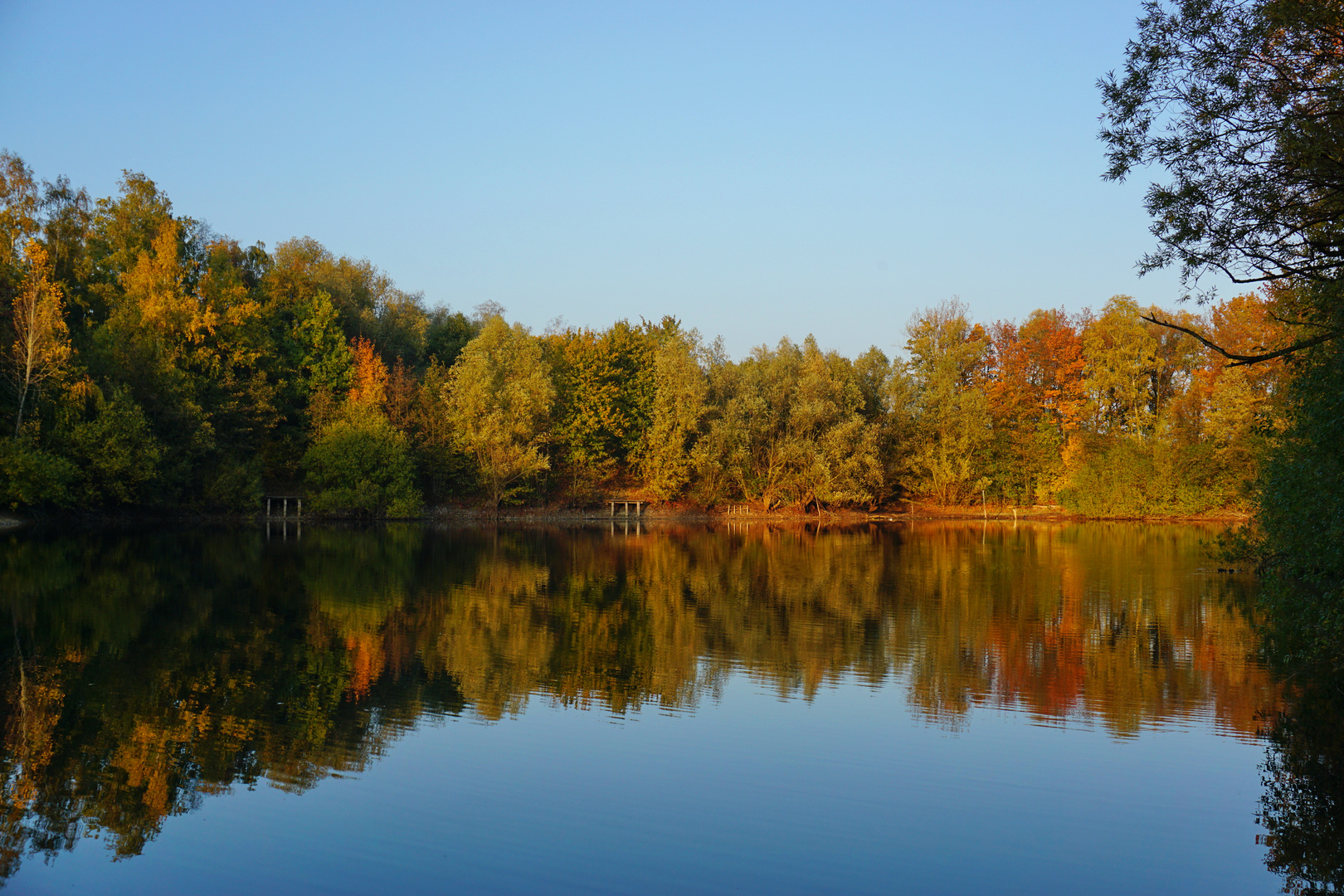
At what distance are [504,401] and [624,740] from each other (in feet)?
134

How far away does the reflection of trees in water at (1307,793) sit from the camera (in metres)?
6.88

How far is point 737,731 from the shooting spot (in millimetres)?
10414

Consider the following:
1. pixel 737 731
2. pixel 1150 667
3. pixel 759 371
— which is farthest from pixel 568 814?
pixel 759 371

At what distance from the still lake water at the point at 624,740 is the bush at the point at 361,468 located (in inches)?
954

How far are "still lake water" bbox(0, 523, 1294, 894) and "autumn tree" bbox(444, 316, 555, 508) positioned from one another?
89.6ft

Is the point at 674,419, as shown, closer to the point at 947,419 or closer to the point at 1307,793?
the point at 947,419

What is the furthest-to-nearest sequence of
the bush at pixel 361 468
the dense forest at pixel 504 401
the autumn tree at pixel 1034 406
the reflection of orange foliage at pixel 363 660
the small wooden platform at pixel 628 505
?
the autumn tree at pixel 1034 406 < the small wooden platform at pixel 628 505 < the bush at pixel 361 468 < the dense forest at pixel 504 401 < the reflection of orange foliage at pixel 363 660

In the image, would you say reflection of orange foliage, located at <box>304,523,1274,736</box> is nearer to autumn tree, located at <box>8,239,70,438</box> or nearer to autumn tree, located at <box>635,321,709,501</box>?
autumn tree, located at <box>8,239,70,438</box>

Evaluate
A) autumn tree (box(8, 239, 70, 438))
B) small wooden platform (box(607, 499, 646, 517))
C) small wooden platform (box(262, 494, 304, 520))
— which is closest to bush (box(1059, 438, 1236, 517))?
small wooden platform (box(607, 499, 646, 517))

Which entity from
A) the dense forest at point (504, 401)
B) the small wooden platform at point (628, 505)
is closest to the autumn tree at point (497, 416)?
the dense forest at point (504, 401)

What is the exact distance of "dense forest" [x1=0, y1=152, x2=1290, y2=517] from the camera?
3897 cm

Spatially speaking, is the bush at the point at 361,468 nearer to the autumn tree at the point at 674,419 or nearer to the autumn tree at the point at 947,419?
the autumn tree at the point at 674,419

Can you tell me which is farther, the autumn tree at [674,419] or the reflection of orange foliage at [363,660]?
the autumn tree at [674,419]

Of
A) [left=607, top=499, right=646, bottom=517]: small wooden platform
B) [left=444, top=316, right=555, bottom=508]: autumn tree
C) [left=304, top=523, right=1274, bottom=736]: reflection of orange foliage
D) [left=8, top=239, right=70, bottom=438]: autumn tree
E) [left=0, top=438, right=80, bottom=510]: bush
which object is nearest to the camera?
[left=304, top=523, right=1274, bottom=736]: reflection of orange foliage
